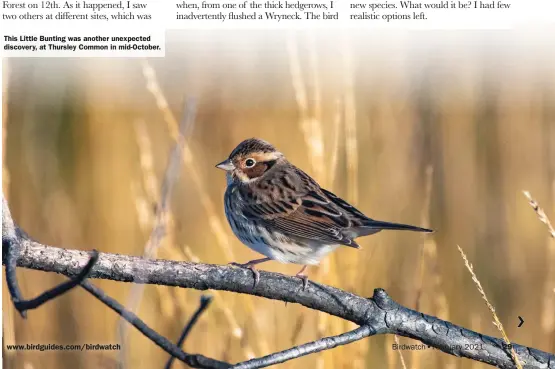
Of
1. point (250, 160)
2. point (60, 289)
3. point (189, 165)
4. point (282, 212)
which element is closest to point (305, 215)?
point (282, 212)

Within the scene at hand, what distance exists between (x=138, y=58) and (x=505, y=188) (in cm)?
154

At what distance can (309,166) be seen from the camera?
2197mm

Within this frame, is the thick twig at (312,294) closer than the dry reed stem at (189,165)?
Yes

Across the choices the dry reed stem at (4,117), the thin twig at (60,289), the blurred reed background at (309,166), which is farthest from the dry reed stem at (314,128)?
the thin twig at (60,289)

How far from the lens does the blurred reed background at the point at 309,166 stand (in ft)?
7.16

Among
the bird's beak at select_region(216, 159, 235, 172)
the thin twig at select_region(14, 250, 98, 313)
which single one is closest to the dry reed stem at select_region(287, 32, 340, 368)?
the bird's beak at select_region(216, 159, 235, 172)

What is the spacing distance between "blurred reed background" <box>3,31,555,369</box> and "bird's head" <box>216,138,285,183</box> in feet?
0.45

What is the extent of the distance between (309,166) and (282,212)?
0.78 feet

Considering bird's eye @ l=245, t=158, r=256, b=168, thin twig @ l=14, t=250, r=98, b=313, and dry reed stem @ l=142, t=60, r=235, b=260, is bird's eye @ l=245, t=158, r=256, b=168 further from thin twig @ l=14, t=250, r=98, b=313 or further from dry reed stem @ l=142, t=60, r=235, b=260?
thin twig @ l=14, t=250, r=98, b=313

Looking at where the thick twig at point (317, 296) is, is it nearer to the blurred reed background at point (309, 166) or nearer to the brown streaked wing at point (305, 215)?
the blurred reed background at point (309, 166)

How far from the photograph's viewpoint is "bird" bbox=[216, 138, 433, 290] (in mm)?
2182

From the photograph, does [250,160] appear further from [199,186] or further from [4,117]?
[4,117]

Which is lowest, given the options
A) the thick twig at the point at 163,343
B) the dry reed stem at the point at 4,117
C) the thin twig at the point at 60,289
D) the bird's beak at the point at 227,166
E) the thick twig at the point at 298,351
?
the thick twig at the point at 298,351

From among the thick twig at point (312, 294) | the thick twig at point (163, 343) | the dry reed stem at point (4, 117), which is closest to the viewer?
the thick twig at point (163, 343)
